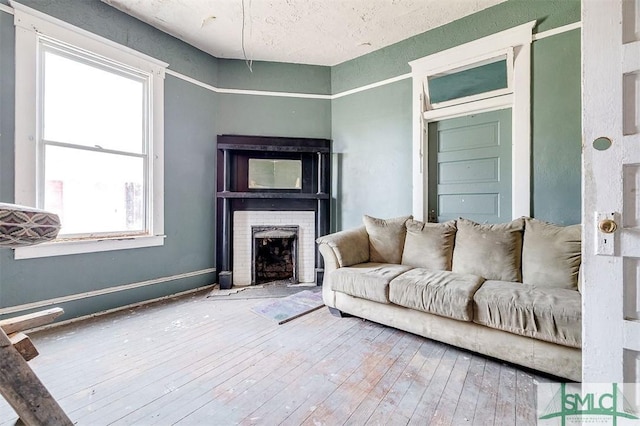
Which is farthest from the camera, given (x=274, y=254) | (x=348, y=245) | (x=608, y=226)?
(x=274, y=254)

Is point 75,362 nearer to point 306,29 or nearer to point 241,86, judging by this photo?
point 241,86

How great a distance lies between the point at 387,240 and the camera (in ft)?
9.46

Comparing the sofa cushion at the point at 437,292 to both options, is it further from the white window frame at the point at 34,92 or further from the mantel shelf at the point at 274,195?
the white window frame at the point at 34,92

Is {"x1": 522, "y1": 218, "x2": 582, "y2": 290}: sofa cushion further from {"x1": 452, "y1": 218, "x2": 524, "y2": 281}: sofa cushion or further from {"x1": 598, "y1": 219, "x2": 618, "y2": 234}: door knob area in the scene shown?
{"x1": 598, "y1": 219, "x2": 618, "y2": 234}: door knob area

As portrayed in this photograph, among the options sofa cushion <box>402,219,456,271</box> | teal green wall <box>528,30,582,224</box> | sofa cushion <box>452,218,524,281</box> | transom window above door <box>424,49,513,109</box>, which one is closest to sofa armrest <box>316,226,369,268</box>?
sofa cushion <box>402,219,456,271</box>

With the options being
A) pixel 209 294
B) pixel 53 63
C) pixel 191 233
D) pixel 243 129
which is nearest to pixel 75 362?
pixel 209 294

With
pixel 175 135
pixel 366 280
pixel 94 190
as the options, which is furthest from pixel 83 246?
pixel 366 280

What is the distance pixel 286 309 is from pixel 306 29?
2.97 metres

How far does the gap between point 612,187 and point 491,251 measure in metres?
1.40

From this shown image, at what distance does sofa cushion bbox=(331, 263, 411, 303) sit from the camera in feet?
7.26

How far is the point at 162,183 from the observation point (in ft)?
10.1

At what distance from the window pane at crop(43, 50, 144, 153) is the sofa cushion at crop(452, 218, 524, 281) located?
11.0ft

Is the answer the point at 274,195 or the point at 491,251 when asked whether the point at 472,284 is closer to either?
the point at 491,251

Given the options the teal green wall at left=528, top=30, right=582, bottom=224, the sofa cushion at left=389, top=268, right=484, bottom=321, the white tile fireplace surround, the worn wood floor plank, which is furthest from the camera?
the white tile fireplace surround
